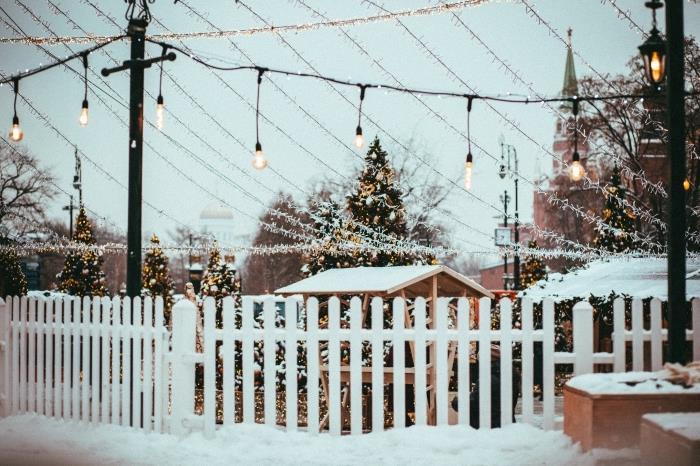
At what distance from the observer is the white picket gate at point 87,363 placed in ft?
25.6

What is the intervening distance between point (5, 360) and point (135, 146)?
3.10 meters

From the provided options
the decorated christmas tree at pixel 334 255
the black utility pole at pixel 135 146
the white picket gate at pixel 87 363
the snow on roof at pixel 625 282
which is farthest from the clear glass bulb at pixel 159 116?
the decorated christmas tree at pixel 334 255

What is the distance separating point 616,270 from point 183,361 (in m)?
8.13

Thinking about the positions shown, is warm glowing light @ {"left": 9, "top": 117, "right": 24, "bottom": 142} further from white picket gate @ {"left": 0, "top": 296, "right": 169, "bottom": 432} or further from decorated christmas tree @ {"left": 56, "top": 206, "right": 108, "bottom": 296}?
decorated christmas tree @ {"left": 56, "top": 206, "right": 108, "bottom": 296}

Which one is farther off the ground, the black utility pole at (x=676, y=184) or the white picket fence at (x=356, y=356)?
the black utility pole at (x=676, y=184)

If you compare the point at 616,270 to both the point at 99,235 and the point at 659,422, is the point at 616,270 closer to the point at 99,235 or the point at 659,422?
the point at 659,422

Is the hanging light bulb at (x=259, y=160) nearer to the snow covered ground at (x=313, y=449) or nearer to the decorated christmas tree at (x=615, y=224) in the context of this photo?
the snow covered ground at (x=313, y=449)

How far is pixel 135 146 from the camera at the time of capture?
29.2 feet

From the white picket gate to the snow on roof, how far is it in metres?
6.43

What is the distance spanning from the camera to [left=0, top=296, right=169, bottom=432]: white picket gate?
308 inches

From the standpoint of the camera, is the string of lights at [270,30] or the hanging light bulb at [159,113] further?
the hanging light bulb at [159,113]

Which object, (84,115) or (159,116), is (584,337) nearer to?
(159,116)

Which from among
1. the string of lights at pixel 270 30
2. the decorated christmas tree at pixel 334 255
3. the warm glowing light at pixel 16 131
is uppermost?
the string of lights at pixel 270 30

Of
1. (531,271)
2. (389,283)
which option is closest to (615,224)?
(531,271)
